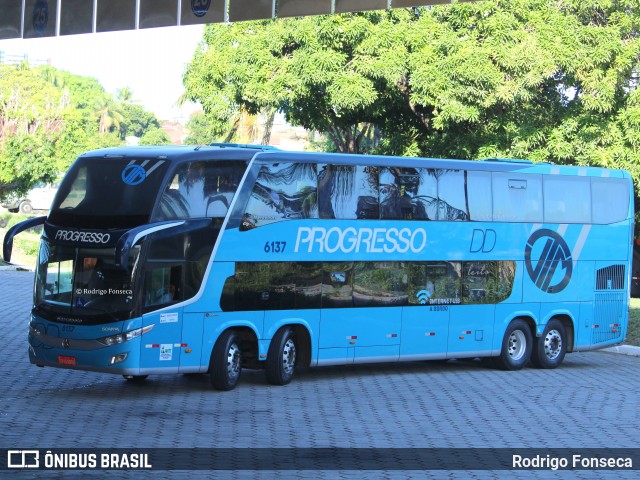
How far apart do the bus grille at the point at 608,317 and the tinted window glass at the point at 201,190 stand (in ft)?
30.0

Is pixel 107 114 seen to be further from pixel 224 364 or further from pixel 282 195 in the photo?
pixel 224 364

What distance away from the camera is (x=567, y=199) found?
75.7 ft

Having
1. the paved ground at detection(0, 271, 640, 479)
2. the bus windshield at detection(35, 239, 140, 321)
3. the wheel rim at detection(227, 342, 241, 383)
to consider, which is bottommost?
the paved ground at detection(0, 271, 640, 479)

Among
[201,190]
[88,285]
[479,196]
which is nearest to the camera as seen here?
[88,285]

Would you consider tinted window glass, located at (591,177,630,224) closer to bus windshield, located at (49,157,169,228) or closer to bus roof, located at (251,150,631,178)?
bus roof, located at (251,150,631,178)

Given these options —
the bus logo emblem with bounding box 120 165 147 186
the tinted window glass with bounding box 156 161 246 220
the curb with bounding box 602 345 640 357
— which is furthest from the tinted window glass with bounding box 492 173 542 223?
the bus logo emblem with bounding box 120 165 147 186

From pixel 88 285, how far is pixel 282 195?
3.51m

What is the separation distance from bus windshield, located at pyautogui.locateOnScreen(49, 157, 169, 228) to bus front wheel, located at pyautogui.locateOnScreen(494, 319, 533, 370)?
8154 mm

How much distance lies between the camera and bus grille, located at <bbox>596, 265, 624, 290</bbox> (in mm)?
23922

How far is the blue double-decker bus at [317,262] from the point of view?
17016 millimetres

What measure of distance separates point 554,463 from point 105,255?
24.4 ft

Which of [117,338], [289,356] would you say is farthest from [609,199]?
[117,338]

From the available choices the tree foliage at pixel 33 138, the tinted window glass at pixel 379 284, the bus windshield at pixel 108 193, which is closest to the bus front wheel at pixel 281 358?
the tinted window glass at pixel 379 284

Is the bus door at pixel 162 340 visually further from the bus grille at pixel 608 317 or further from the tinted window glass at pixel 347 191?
the bus grille at pixel 608 317
